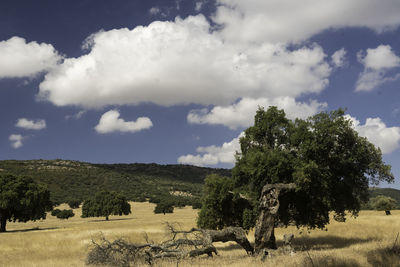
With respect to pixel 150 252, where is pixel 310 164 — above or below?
above

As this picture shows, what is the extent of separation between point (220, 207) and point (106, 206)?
54.9m

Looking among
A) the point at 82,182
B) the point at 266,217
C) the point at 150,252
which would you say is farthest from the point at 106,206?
the point at 82,182

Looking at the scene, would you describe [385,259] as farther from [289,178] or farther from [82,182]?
[82,182]

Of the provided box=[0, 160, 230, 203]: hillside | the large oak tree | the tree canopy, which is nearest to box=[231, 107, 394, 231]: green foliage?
the large oak tree

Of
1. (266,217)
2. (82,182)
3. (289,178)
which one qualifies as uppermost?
(289,178)

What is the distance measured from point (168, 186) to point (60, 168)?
57.0m

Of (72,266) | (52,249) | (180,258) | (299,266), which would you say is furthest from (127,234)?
(299,266)

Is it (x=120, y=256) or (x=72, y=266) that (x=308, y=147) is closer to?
(x=120, y=256)

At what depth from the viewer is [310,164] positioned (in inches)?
798

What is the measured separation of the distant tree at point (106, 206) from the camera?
74.8 m

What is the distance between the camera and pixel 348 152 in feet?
74.7

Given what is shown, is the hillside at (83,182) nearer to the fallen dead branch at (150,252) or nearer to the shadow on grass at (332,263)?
the fallen dead branch at (150,252)

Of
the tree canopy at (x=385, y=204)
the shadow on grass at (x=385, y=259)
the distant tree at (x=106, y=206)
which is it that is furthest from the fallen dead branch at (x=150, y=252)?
the distant tree at (x=106, y=206)

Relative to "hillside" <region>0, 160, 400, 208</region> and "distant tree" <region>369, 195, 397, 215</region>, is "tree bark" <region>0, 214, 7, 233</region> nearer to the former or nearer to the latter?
"hillside" <region>0, 160, 400, 208</region>
